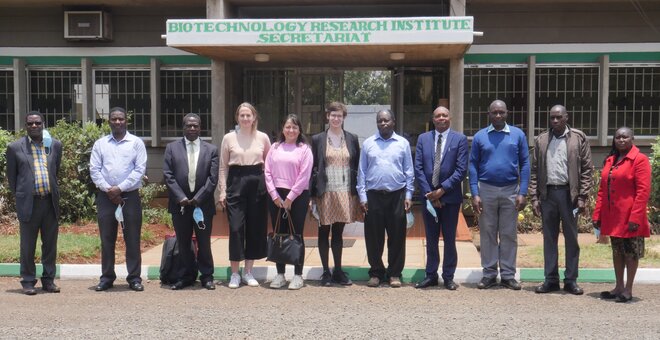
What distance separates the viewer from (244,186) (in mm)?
7562

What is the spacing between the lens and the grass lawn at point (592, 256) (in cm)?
838

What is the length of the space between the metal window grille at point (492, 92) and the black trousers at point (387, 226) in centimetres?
623

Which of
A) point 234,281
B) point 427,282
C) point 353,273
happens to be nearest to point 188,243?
point 234,281

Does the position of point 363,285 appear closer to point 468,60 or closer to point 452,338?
point 452,338

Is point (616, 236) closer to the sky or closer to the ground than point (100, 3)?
closer to the ground

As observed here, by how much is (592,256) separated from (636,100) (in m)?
5.66

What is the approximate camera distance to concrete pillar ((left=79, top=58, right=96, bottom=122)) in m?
13.8

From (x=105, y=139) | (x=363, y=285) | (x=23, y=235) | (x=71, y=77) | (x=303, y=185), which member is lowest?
(x=363, y=285)

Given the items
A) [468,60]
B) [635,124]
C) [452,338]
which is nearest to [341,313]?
[452,338]

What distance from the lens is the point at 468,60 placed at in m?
13.3

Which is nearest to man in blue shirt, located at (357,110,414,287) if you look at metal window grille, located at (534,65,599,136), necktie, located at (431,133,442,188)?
necktie, located at (431,133,442,188)

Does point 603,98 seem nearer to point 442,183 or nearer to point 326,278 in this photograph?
point 442,183

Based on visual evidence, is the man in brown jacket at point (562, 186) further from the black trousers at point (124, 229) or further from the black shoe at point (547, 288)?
the black trousers at point (124, 229)

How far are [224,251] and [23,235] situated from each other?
2.85 meters
